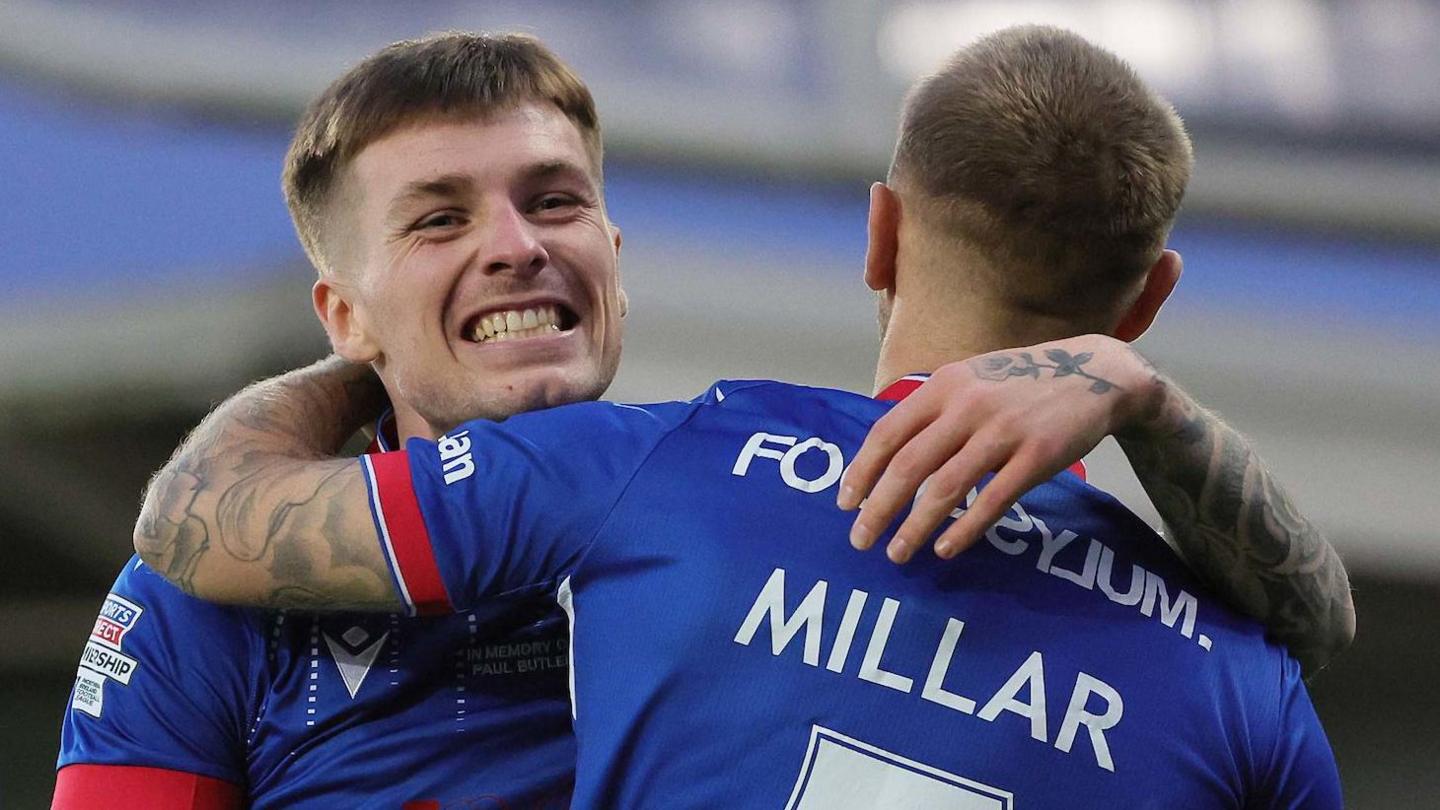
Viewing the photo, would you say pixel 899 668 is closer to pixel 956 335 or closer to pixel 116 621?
pixel 956 335

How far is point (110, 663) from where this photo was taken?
213 cm

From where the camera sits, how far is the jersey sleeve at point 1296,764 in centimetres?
179

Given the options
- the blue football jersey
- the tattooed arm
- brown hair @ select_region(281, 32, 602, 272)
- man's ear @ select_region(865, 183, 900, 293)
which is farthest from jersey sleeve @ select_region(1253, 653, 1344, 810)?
brown hair @ select_region(281, 32, 602, 272)

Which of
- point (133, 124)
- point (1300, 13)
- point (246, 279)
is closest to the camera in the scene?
point (246, 279)

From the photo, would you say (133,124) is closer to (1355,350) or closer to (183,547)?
(1355,350)

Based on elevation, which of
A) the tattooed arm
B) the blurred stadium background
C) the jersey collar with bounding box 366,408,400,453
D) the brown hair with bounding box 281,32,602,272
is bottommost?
the blurred stadium background

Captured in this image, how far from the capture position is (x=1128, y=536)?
1849 millimetres

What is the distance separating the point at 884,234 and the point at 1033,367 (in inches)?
13.4

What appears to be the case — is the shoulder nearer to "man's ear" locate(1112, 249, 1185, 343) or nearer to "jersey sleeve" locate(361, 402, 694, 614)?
"jersey sleeve" locate(361, 402, 694, 614)

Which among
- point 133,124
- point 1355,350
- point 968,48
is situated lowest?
point 1355,350

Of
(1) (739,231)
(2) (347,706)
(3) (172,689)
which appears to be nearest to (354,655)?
(2) (347,706)

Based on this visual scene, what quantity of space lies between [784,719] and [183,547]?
0.69 metres

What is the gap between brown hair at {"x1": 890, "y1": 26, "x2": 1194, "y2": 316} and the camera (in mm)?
1874

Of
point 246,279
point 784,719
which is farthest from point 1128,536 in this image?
point 246,279
